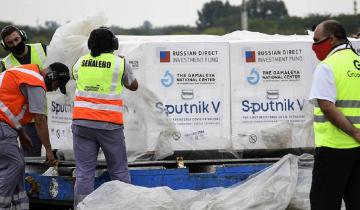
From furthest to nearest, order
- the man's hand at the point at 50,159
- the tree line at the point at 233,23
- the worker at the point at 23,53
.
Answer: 1. the tree line at the point at 233,23
2. the worker at the point at 23,53
3. the man's hand at the point at 50,159

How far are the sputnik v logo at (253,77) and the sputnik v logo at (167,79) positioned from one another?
701 millimetres

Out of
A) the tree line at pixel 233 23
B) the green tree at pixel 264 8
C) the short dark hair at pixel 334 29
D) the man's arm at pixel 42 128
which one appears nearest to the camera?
the short dark hair at pixel 334 29

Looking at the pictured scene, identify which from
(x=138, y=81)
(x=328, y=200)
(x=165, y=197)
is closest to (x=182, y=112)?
(x=138, y=81)

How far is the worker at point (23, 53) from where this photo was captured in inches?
314

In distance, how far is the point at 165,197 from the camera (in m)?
6.63

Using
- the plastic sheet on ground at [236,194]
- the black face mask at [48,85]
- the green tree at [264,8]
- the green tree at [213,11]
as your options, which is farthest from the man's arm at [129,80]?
the green tree at [264,8]

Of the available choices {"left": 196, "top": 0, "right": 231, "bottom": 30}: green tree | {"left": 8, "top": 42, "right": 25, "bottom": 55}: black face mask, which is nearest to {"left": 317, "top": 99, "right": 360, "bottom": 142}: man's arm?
{"left": 8, "top": 42, "right": 25, "bottom": 55}: black face mask

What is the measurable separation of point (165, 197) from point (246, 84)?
1.42 m

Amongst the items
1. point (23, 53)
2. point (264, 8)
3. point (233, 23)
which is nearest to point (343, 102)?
point (23, 53)

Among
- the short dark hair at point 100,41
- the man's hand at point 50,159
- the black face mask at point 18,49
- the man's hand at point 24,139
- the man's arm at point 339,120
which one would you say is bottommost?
the man's hand at point 50,159

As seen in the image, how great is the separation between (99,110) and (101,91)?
165mm

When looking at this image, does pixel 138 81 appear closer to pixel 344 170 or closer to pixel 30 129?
pixel 30 129

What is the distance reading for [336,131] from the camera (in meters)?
5.36

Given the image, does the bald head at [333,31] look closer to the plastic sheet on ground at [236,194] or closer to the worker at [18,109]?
the plastic sheet on ground at [236,194]
